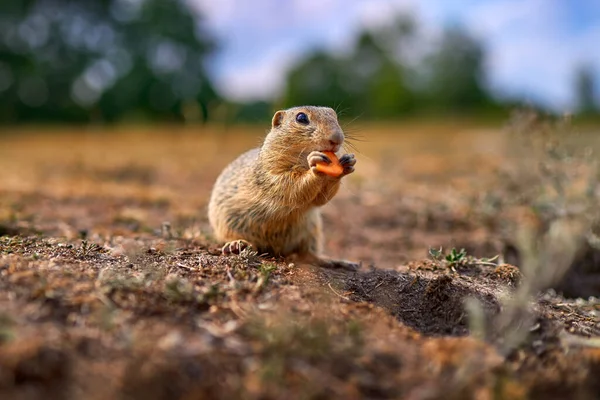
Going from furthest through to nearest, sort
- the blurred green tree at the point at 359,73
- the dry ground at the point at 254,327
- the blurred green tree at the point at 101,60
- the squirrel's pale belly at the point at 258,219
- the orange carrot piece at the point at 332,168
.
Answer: the blurred green tree at the point at 359,73 → the blurred green tree at the point at 101,60 → the squirrel's pale belly at the point at 258,219 → the orange carrot piece at the point at 332,168 → the dry ground at the point at 254,327

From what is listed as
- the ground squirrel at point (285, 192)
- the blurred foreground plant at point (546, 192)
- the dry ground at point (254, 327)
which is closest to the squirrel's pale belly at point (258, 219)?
the ground squirrel at point (285, 192)

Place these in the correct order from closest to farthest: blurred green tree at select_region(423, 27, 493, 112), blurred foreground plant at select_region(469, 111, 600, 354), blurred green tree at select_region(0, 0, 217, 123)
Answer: blurred foreground plant at select_region(469, 111, 600, 354) → blurred green tree at select_region(0, 0, 217, 123) → blurred green tree at select_region(423, 27, 493, 112)

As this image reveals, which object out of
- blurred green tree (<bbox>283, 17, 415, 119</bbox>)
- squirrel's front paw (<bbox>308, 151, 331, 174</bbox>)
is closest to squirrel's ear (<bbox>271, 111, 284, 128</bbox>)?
squirrel's front paw (<bbox>308, 151, 331, 174</bbox>)

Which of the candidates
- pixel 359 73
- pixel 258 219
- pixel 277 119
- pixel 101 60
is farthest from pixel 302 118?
pixel 359 73

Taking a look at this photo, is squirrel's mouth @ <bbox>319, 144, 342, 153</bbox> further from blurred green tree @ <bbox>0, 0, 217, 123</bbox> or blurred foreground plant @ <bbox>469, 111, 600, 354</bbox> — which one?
blurred green tree @ <bbox>0, 0, 217, 123</bbox>

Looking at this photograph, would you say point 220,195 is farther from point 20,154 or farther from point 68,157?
point 20,154

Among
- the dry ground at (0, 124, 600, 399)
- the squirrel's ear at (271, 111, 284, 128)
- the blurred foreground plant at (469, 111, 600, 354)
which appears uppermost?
the squirrel's ear at (271, 111, 284, 128)

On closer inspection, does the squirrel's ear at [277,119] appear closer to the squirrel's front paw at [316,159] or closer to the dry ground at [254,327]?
the squirrel's front paw at [316,159]
